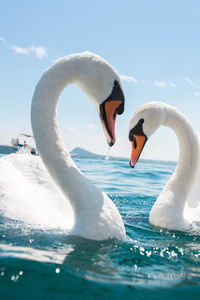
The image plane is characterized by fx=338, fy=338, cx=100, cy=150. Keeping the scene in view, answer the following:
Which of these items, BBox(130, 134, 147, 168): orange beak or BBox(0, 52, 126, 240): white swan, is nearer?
BBox(0, 52, 126, 240): white swan

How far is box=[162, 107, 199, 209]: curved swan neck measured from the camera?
5367 millimetres

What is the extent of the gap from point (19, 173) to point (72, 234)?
5.50 feet

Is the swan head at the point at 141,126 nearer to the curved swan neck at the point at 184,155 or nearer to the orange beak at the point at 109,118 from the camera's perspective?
the curved swan neck at the point at 184,155

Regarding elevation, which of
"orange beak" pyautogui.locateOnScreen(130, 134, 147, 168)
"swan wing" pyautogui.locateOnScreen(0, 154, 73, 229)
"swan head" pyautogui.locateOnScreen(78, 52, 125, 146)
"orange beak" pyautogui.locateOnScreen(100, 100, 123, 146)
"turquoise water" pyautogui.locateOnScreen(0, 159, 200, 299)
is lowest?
"turquoise water" pyautogui.locateOnScreen(0, 159, 200, 299)

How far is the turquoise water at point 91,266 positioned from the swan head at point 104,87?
1.17 m

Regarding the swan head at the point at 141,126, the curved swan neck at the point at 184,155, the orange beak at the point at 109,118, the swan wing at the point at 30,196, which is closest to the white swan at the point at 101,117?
the orange beak at the point at 109,118

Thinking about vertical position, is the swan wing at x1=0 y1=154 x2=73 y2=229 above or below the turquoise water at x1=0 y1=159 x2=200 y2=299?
above

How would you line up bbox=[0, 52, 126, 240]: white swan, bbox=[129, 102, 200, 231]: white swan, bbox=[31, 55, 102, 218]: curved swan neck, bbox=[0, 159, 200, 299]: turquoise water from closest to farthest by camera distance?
bbox=[0, 159, 200, 299]: turquoise water
bbox=[0, 52, 126, 240]: white swan
bbox=[31, 55, 102, 218]: curved swan neck
bbox=[129, 102, 200, 231]: white swan

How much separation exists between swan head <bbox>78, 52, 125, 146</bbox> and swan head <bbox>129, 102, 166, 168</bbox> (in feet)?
4.71

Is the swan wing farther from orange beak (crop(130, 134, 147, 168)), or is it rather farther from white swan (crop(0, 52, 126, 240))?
orange beak (crop(130, 134, 147, 168))

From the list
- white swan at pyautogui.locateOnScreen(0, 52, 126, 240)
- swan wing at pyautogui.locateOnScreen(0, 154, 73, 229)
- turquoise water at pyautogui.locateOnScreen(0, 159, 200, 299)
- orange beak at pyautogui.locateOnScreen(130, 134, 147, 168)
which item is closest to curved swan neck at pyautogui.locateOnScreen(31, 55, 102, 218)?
white swan at pyautogui.locateOnScreen(0, 52, 126, 240)

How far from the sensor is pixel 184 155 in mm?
5426

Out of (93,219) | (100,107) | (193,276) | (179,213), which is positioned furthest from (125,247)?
(179,213)

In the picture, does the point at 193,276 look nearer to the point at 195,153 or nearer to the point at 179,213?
the point at 179,213
